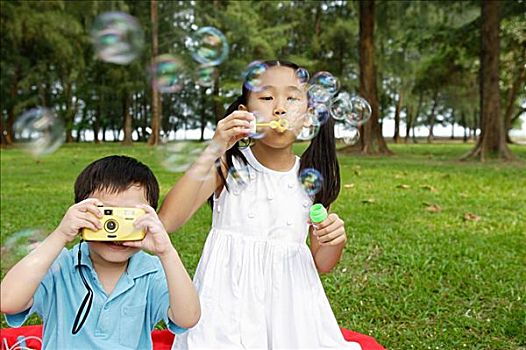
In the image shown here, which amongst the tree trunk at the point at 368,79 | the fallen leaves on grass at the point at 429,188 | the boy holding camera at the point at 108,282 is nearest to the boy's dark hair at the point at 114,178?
the boy holding camera at the point at 108,282

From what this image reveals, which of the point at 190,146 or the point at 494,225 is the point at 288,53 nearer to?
the point at 494,225

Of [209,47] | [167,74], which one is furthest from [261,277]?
[209,47]

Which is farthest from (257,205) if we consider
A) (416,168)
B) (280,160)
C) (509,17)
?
(509,17)

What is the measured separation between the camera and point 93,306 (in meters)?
1.81

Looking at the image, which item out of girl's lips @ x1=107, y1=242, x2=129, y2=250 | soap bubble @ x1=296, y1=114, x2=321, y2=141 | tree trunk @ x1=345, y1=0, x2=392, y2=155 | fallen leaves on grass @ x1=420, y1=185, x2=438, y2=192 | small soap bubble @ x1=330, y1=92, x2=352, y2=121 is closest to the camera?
girl's lips @ x1=107, y1=242, x2=129, y2=250

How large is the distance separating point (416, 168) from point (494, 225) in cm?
556

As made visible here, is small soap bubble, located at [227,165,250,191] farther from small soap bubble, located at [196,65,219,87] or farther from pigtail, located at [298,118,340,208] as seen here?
small soap bubble, located at [196,65,219,87]

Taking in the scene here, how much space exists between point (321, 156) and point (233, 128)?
61 centimetres

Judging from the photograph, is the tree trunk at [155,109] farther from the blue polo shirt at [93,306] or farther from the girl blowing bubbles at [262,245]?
the blue polo shirt at [93,306]

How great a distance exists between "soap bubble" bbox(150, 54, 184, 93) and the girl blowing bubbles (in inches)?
31.6

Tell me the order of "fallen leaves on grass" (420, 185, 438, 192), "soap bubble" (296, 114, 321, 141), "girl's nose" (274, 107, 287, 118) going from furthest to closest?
"fallen leaves on grass" (420, 185, 438, 192)
"soap bubble" (296, 114, 321, 141)
"girl's nose" (274, 107, 287, 118)

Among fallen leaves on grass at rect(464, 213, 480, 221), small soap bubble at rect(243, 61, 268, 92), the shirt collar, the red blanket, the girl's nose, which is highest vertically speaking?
small soap bubble at rect(243, 61, 268, 92)

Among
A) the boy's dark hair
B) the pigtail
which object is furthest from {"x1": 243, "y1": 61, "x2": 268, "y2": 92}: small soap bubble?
the boy's dark hair

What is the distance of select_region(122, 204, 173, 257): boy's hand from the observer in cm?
165
